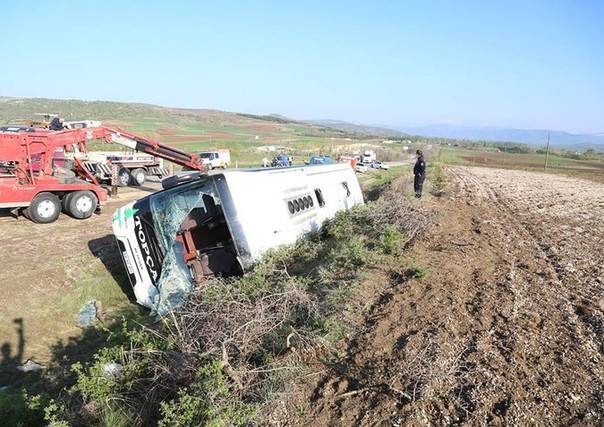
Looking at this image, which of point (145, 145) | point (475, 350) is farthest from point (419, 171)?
point (145, 145)

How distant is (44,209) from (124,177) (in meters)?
9.21

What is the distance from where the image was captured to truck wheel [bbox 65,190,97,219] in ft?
42.8

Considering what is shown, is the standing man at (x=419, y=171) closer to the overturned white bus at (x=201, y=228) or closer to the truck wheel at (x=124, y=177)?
the overturned white bus at (x=201, y=228)

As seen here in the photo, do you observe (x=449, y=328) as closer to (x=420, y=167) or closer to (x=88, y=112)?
(x=420, y=167)

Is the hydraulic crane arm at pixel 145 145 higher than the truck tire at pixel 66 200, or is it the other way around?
the hydraulic crane arm at pixel 145 145

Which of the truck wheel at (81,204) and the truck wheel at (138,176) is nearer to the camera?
the truck wheel at (81,204)

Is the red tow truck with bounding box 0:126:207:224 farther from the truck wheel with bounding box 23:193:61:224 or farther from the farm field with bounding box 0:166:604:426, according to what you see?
the farm field with bounding box 0:166:604:426

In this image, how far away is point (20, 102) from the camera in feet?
273

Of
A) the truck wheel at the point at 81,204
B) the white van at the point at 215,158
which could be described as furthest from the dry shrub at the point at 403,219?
the white van at the point at 215,158

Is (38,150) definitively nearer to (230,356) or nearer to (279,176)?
(279,176)

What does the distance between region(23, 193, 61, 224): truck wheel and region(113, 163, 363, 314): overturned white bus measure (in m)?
5.79

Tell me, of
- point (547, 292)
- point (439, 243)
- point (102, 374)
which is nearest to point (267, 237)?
point (439, 243)

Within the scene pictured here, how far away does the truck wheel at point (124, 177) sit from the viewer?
2108 cm

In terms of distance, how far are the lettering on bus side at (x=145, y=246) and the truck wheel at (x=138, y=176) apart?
590 inches
